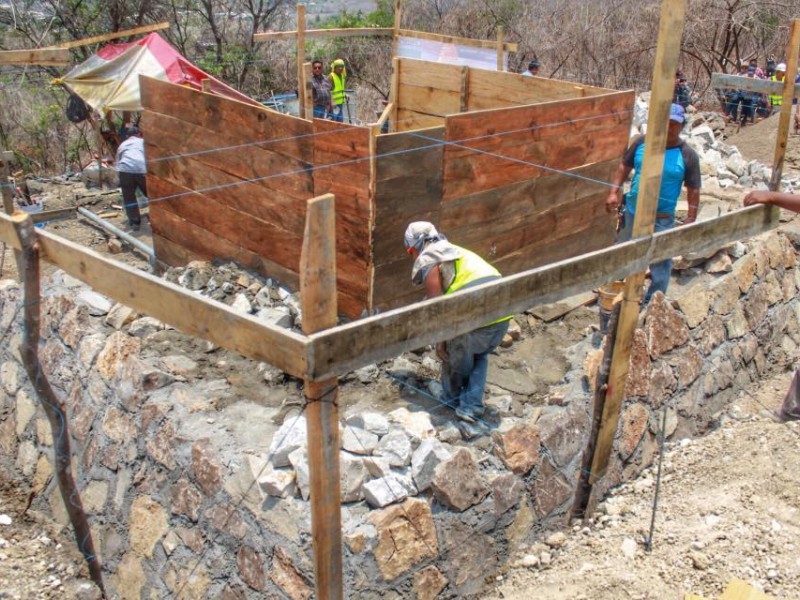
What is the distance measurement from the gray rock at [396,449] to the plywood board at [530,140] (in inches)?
83.2

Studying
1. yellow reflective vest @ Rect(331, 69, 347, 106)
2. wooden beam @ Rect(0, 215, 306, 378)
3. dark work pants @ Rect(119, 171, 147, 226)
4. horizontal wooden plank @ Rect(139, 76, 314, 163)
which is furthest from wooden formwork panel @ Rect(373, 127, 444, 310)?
yellow reflective vest @ Rect(331, 69, 347, 106)

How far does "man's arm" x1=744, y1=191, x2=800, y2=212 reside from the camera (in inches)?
188

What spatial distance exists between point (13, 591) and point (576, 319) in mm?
4571

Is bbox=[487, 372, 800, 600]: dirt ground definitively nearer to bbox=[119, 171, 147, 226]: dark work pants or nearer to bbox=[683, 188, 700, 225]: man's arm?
bbox=[683, 188, 700, 225]: man's arm

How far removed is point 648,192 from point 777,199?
3.89 ft

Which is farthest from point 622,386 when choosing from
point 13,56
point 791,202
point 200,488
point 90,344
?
point 13,56

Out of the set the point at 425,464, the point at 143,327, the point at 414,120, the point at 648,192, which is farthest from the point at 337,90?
the point at 425,464

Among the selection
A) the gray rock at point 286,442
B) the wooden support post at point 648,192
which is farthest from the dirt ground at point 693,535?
the gray rock at point 286,442

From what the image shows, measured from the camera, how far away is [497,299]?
362 cm

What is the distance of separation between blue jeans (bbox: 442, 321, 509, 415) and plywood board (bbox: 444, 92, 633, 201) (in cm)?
145

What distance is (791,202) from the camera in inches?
188

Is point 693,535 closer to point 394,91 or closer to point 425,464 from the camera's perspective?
point 425,464

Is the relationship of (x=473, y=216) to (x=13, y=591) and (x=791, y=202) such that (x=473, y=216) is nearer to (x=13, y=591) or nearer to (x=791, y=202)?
(x=791, y=202)

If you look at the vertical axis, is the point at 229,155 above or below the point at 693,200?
above
